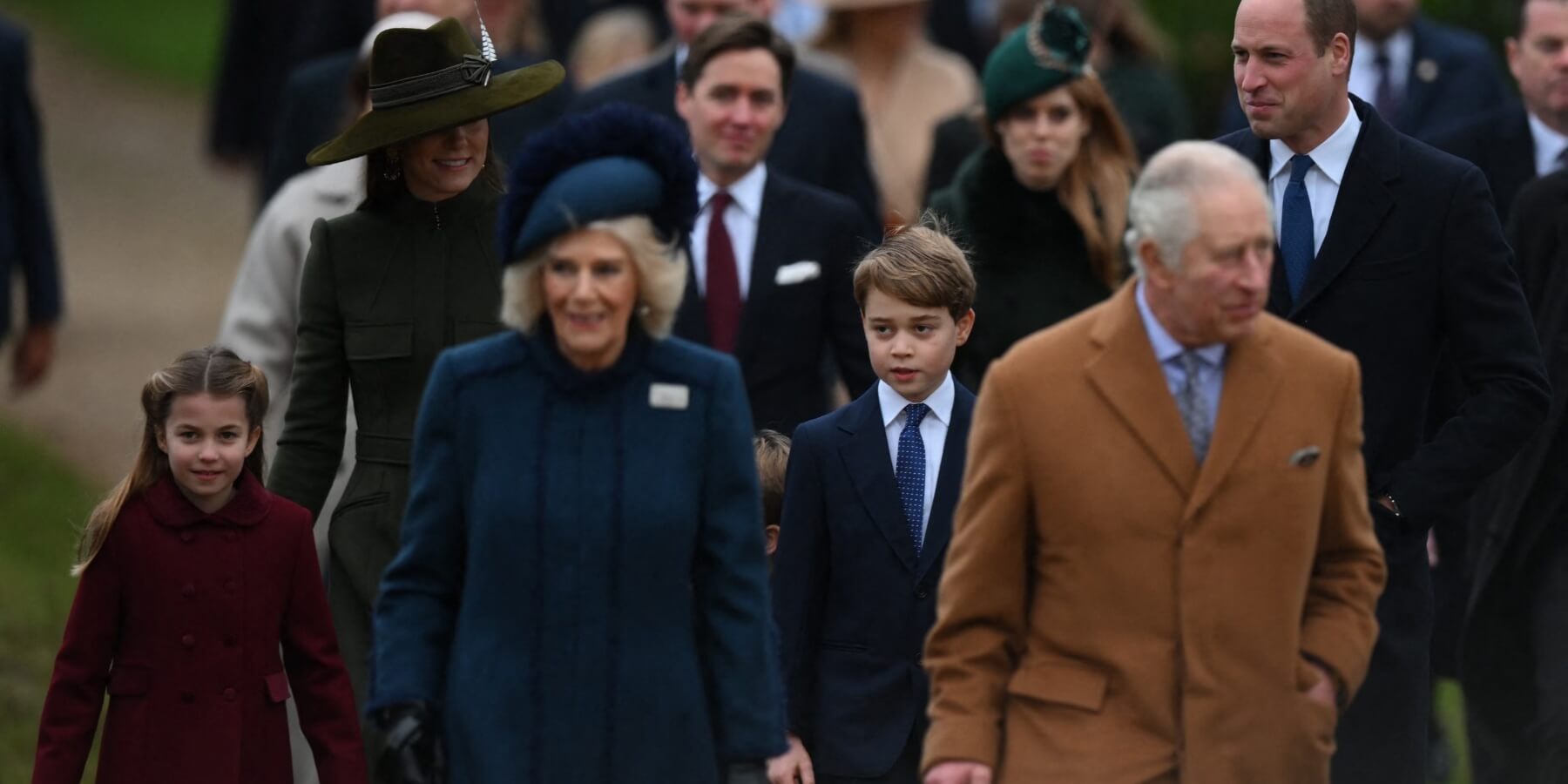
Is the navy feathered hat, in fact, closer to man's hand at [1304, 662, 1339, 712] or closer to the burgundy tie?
man's hand at [1304, 662, 1339, 712]

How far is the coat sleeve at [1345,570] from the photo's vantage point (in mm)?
5387

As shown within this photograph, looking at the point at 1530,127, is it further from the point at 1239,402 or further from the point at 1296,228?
the point at 1239,402

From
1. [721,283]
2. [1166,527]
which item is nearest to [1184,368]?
[1166,527]

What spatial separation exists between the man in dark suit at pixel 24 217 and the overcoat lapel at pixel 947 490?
515 cm

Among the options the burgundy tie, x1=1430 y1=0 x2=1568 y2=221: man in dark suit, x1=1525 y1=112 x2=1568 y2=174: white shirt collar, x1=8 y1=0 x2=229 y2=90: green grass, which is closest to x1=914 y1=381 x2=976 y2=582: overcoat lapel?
the burgundy tie

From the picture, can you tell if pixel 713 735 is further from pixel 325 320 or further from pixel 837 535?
pixel 325 320

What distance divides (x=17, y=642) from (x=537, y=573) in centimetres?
525

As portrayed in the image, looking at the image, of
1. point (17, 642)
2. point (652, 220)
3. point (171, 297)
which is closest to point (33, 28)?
point (171, 297)

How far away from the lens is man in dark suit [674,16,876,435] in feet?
27.2

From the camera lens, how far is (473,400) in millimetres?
5543

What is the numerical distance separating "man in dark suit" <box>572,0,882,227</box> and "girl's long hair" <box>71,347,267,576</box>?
3.45 meters

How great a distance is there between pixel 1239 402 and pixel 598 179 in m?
1.28

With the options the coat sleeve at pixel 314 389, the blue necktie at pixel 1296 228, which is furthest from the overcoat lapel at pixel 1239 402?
the coat sleeve at pixel 314 389

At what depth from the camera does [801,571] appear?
21.5 ft
